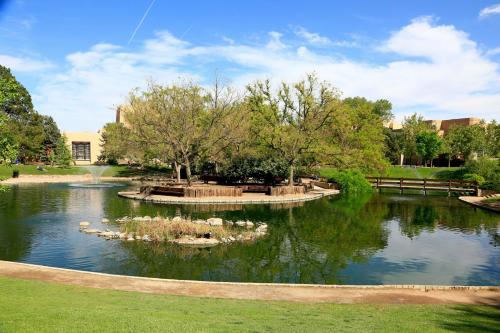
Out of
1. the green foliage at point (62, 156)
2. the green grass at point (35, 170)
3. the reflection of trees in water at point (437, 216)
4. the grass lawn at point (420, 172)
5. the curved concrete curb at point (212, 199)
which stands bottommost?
the reflection of trees in water at point (437, 216)

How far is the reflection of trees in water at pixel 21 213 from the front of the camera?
20.8 meters

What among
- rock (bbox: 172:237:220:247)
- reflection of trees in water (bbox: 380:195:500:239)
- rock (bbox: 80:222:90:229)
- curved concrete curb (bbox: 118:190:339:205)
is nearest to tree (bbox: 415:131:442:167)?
reflection of trees in water (bbox: 380:195:500:239)

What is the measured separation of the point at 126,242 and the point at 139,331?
14.1 m

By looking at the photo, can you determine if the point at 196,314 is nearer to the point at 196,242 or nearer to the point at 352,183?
the point at 196,242

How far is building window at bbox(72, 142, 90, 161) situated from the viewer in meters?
102

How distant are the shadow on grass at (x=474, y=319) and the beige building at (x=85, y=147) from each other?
98.4 metres

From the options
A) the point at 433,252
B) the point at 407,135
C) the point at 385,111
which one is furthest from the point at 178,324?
the point at 385,111

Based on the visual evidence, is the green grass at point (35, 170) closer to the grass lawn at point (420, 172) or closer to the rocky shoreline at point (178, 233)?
the grass lawn at point (420, 172)

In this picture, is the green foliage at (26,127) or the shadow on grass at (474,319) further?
the green foliage at (26,127)

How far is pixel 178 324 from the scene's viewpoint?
9.44m

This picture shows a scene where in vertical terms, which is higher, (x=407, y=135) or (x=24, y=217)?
(x=407, y=135)

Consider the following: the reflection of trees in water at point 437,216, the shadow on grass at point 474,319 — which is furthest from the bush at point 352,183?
the shadow on grass at point 474,319

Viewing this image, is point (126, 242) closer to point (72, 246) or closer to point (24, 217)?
point (72, 246)

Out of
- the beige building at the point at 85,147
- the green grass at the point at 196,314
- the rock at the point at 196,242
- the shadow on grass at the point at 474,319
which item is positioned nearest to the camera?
the green grass at the point at 196,314
